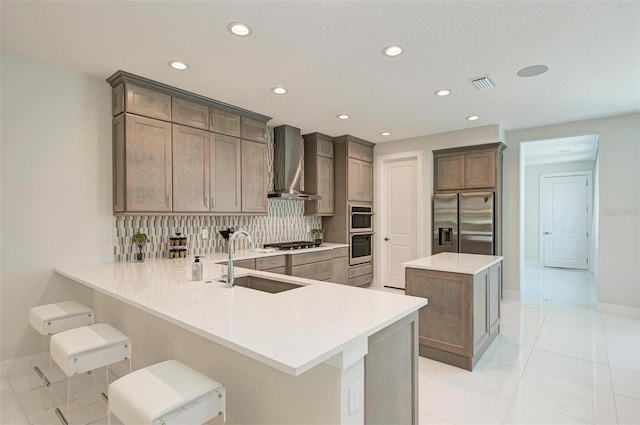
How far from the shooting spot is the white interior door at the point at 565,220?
25.5 ft

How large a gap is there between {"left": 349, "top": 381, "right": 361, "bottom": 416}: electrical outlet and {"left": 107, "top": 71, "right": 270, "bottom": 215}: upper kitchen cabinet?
2.72 m

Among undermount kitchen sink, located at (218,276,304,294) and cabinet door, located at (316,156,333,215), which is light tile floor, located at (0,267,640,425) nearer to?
undermount kitchen sink, located at (218,276,304,294)

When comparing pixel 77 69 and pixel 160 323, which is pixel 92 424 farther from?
pixel 77 69

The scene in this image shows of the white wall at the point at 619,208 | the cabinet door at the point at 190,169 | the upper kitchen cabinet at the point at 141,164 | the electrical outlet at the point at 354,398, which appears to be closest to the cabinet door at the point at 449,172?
the white wall at the point at 619,208

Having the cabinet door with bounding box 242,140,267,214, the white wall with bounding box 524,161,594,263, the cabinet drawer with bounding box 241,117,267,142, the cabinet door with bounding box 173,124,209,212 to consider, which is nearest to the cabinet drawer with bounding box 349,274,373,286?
the cabinet door with bounding box 242,140,267,214

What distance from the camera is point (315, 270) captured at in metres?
4.74

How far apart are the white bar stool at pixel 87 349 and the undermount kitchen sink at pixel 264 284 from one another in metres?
0.88

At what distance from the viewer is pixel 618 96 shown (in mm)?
3746

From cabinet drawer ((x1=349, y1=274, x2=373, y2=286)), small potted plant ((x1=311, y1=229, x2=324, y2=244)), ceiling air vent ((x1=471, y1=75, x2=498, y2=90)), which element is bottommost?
cabinet drawer ((x1=349, y1=274, x2=373, y2=286))

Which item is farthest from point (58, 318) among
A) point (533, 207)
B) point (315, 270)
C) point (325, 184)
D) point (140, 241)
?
point (533, 207)

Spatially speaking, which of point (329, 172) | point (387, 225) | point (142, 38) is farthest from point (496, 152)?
point (142, 38)

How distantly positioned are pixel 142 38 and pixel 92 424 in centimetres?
273

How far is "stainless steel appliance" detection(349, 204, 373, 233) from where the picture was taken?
5676 millimetres

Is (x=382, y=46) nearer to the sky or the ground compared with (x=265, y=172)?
nearer to the sky
